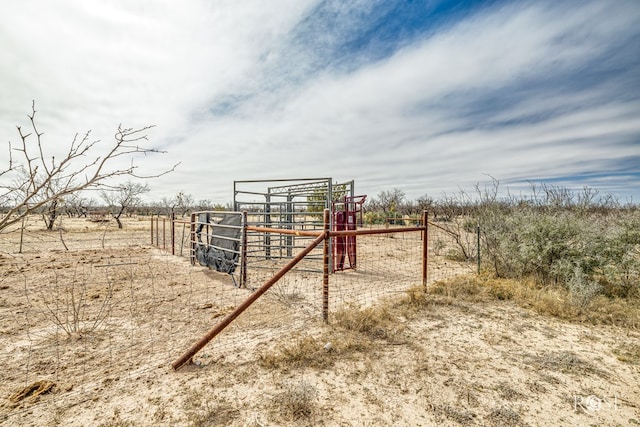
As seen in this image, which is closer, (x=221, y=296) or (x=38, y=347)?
(x=38, y=347)

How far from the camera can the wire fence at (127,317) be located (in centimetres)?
283

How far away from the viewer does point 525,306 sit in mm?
4844

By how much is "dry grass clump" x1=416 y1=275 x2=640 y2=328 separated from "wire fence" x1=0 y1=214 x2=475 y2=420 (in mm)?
856

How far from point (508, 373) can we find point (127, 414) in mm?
3495

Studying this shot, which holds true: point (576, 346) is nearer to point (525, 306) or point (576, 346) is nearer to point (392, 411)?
point (525, 306)

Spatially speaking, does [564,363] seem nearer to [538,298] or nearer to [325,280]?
[538,298]

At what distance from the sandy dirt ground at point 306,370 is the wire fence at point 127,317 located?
0.07ft

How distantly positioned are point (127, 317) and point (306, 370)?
3087 millimetres

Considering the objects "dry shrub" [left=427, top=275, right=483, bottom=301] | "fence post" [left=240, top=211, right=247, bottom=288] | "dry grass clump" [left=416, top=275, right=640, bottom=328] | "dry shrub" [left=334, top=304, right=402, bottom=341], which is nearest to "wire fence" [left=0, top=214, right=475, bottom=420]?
"fence post" [left=240, top=211, right=247, bottom=288]

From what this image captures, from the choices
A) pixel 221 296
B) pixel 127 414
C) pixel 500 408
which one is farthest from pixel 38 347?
pixel 500 408

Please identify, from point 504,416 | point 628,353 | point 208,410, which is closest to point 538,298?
point 628,353

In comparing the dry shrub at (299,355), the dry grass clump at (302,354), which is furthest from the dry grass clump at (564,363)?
the dry shrub at (299,355)

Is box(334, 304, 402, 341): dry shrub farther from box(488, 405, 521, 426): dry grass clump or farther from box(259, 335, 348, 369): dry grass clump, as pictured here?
box(488, 405, 521, 426): dry grass clump

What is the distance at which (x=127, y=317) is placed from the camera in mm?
4387
